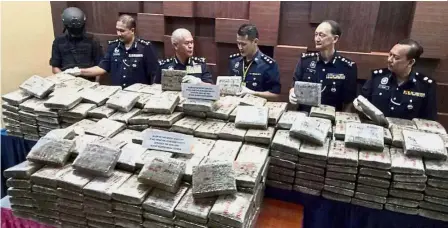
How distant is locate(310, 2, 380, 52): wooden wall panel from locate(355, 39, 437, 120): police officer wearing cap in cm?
80

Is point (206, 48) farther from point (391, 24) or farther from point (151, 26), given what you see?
point (391, 24)

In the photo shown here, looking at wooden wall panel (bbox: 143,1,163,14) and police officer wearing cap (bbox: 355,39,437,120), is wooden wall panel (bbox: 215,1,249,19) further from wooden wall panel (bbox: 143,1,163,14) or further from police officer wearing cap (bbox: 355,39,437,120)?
police officer wearing cap (bbox: 355,39,437,120)

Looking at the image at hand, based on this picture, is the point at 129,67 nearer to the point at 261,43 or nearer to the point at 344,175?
the point at 261,43

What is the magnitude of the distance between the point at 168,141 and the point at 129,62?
1835 millimetres

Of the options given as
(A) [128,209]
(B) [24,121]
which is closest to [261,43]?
(B) [24,121]

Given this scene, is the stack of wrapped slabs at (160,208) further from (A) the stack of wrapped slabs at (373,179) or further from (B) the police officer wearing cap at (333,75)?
(B) the police officer wearing cap at (333,75)

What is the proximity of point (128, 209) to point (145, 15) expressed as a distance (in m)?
2.92

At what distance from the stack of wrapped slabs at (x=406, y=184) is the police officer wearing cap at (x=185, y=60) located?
1808 mm

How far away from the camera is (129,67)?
11.0 feet

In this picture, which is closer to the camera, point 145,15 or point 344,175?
point 344,175

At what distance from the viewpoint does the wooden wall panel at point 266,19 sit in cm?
345

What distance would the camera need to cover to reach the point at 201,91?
211 cm

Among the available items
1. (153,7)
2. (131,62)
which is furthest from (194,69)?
(153,7)

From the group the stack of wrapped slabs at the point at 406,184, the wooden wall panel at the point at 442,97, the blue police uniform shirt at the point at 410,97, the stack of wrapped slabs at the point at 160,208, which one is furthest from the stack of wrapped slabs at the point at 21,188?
the wooden wall panel at the point at 442,97
